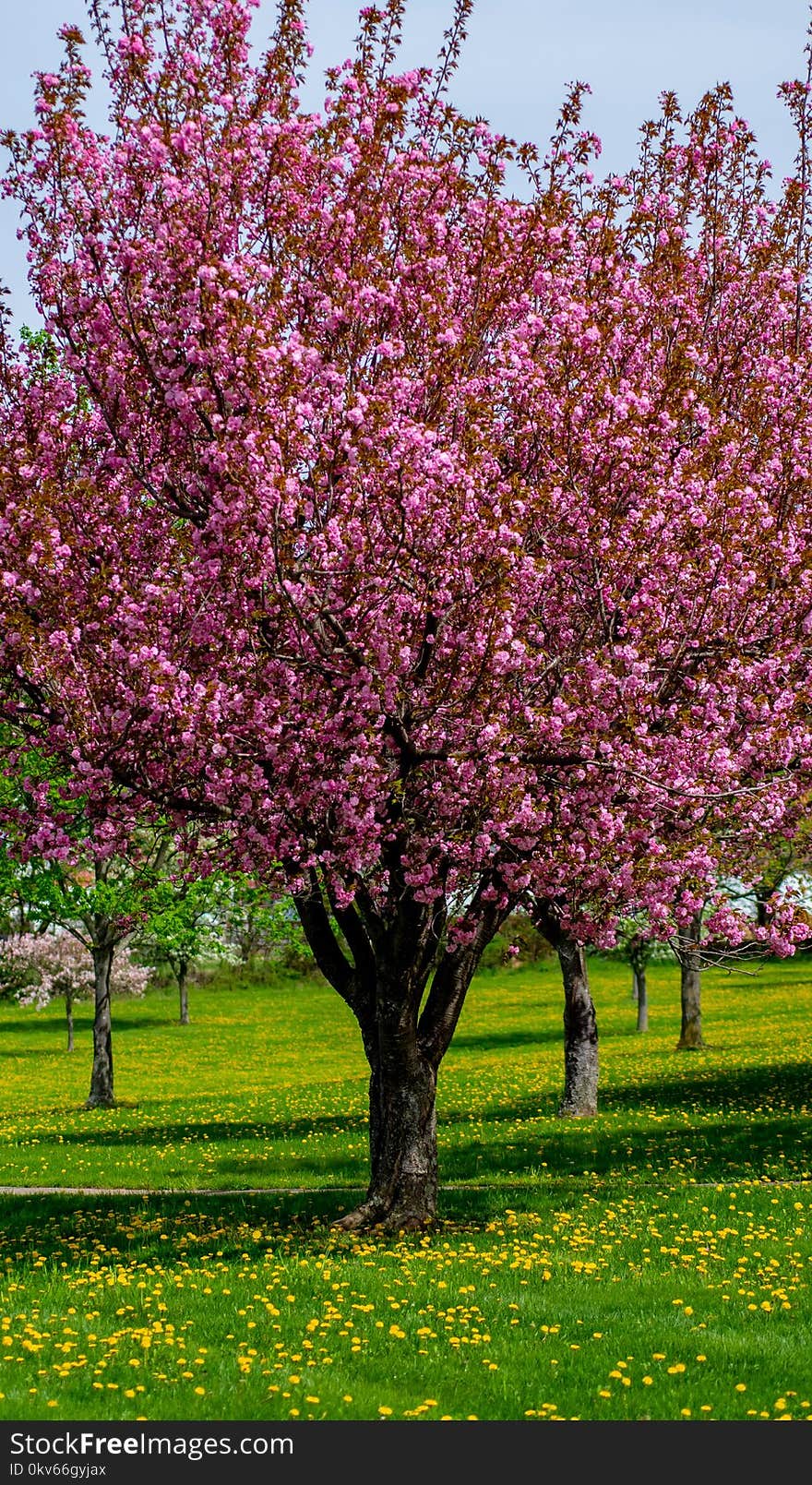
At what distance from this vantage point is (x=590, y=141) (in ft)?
50.8

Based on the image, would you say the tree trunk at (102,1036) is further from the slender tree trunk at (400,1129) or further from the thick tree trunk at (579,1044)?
the slender tree trunk at (400,1129)

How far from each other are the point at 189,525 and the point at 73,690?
215 centimetres

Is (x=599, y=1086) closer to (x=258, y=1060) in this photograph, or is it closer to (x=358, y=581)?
(x=258, y=1060)

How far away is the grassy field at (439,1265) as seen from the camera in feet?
30.8

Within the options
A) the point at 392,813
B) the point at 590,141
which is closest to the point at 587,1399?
the point at 392,813

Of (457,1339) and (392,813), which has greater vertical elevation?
(392,813)

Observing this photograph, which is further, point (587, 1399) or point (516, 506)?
point (516, 506)

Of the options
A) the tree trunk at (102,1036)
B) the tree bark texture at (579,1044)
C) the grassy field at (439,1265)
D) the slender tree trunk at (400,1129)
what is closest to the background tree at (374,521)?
the slender tree trunk at (400,1129)

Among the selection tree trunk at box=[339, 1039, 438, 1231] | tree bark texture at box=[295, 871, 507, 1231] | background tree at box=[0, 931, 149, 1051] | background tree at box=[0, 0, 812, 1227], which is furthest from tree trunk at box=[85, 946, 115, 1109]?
background tree at box=[0, 0, 812, 1227]

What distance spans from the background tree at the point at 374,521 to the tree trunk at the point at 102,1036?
66.7 feet

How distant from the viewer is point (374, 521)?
12.7 meters

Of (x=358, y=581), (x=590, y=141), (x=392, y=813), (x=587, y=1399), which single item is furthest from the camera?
(x=590, y=141)

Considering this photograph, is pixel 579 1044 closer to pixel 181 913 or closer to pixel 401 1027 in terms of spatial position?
pixel 181 913

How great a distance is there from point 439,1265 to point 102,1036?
77.1 feet
